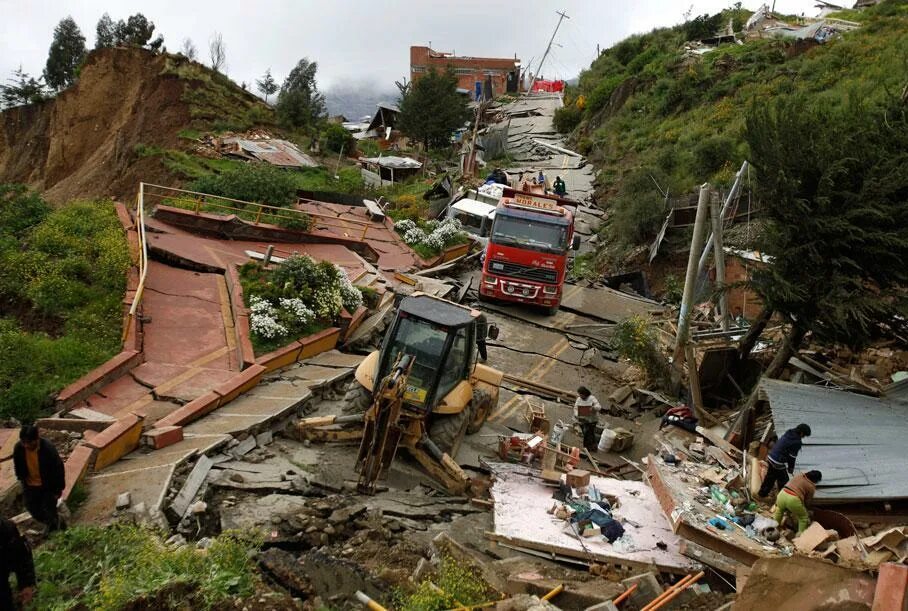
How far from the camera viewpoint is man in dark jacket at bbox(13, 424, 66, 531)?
5672mm

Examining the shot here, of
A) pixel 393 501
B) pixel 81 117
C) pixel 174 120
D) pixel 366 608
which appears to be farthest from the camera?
pixel 81 117

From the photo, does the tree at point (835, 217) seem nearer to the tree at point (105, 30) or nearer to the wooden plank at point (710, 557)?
the wooden plank at point (710, 557)

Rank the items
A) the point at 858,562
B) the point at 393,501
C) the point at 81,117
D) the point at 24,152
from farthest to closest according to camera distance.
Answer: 1. the point at 24,152
2. the point at 81,117
3. the point at 393,501
4. the point at 858,562

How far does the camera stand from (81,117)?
35.3m

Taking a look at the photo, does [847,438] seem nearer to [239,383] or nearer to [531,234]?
[239,383]

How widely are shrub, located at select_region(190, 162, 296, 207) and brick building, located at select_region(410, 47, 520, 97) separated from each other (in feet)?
179

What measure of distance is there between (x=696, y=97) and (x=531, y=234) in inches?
883

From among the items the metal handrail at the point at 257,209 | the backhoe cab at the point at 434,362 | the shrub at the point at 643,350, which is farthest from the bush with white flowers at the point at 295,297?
the shrub at the point at 643,350

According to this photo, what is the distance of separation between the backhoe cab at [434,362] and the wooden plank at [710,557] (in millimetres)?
3270

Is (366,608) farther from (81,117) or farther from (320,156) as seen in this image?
(81,117)

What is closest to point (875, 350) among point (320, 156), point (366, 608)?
point (366, 608)

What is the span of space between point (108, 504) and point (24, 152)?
41927 millimetres

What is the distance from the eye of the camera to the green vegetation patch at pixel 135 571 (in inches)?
188

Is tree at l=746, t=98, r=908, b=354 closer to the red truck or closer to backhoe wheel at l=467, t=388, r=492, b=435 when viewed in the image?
backhoe wheel at l=467, t=388, r=492, b=435
